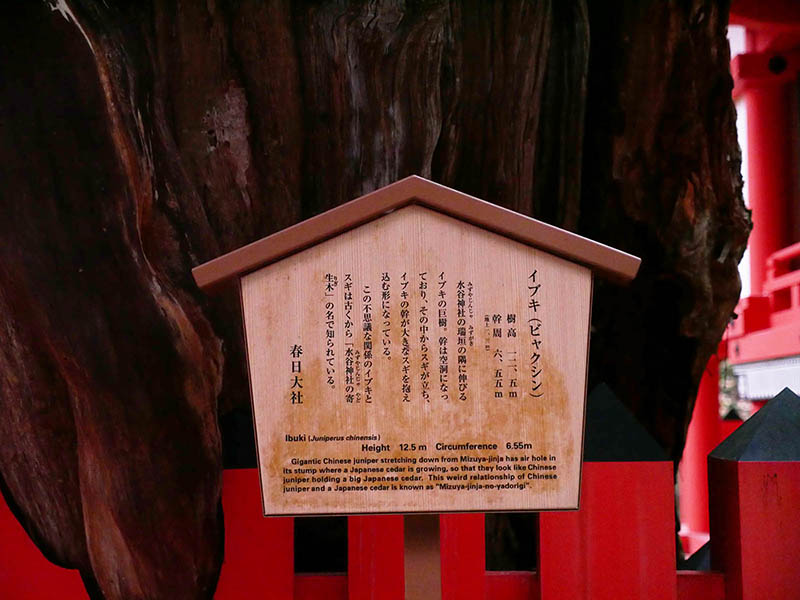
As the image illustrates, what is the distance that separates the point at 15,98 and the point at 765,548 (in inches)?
86.2

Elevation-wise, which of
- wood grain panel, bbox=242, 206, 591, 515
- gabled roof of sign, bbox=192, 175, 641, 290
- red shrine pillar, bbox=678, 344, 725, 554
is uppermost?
gabled roof of sign, bbox=192, 175, 641, 290

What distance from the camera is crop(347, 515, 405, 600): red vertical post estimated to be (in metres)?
2.05

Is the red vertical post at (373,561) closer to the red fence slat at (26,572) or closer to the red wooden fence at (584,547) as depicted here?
the red wooden fence at (584,547)

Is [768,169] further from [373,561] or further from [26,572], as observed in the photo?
[26,572]

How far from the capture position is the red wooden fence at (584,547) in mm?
2037

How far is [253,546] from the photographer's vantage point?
80.9 inches

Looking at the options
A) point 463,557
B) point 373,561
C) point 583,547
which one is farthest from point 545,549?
point 373,561

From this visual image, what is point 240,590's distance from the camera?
207 cm

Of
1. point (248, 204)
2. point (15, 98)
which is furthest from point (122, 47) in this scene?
point (248, 204)

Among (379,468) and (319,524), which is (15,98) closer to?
(379,468)

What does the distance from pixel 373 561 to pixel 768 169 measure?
617 centimetres

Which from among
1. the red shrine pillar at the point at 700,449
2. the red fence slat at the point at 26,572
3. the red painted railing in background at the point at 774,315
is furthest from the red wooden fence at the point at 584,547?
the red shrine pillar at the point at 700,449

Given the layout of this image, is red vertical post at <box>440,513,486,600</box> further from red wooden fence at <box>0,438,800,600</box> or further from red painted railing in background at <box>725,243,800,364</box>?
red painted railing in background at <box>725,243,800,364</box>

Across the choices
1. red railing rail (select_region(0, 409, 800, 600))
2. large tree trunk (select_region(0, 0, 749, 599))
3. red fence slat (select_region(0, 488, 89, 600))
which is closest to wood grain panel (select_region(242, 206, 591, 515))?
red railing rail (select_region(0, 409, 800, 600))
